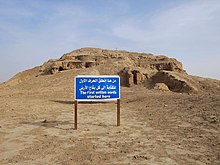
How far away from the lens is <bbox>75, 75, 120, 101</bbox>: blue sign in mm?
9125

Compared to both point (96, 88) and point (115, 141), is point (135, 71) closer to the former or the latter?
point (96, 88)

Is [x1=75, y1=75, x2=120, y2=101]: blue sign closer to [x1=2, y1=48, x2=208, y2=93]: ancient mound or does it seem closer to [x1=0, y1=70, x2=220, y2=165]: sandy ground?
[x1=0, y1=70, x2=220, y2=165]: sandy ground

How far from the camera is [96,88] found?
9258mm

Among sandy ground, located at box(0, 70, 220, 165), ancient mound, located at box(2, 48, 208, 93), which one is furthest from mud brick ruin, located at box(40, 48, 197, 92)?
sandy ground, located at box(0, 70, 220, 165)

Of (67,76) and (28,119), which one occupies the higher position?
(67,76)

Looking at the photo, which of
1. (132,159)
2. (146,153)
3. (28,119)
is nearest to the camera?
(132,159)

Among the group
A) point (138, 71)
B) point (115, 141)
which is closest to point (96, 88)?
point (115, 141)

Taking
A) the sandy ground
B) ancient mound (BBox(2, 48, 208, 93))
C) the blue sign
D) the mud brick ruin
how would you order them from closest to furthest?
1. the sandy ground
2. the blue sign
3. the mud brick ruin
4. ancient mound (BBox(2, 48, 208, 93))

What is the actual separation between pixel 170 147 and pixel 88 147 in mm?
1887

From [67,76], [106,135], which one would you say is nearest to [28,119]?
[106,135]

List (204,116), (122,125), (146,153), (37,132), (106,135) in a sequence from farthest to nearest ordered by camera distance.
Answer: (204,116)
(122,125)
(37,132)
(106,135)
(146,153)

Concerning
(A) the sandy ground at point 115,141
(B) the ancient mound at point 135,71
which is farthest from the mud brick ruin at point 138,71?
(A) the sandy ground at point 115,141

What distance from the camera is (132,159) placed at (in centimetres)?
509

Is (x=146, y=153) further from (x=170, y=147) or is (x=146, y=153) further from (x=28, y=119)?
(x=28, y=119)
